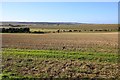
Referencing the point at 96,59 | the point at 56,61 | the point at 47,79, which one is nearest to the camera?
the point at 47,79

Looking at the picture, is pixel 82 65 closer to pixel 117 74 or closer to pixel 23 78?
pixel 117 74

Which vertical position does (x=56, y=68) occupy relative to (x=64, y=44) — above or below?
below

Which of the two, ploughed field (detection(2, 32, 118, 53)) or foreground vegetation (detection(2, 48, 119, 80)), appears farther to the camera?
ploughed field (detection(2, 32, 118, 53))

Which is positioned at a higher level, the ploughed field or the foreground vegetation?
the ploughed field

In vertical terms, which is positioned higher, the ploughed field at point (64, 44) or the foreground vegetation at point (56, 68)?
the ploughed field at point (64, 44)

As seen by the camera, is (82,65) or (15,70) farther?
(82,65)

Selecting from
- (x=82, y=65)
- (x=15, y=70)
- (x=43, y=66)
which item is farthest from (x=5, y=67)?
(x=82, y=65)

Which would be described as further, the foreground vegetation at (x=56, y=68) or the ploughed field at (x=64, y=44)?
the ploughed field at (x=64, y=44)

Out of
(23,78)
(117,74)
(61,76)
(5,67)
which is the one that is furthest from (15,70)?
(117,74)

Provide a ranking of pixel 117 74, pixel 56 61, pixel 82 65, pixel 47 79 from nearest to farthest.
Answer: pixel 47 79 < pixel 117 74 < pixel 82 65 < pixel 56 61

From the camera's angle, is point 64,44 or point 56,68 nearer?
point 56,68

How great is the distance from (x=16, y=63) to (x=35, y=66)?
5.48 ft

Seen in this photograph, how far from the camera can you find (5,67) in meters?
15.6

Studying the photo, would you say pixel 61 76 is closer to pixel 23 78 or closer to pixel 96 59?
pixel 23 78
